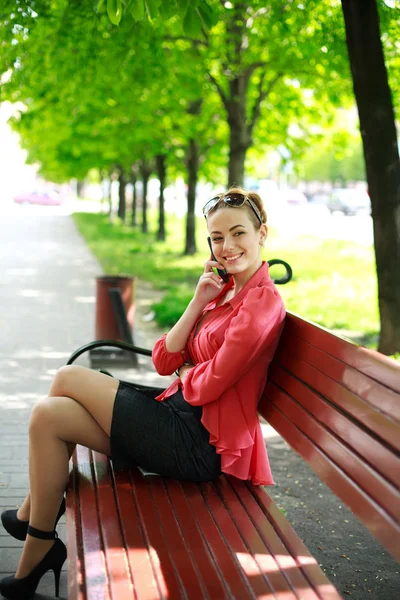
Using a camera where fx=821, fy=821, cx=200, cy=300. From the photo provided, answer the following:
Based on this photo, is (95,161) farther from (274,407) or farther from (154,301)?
(274,407)

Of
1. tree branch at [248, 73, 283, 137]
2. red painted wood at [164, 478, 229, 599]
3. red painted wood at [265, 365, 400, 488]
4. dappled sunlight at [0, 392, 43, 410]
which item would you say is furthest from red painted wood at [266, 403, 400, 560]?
tree branch at [248, 73, 283, 137]

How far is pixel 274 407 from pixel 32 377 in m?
4.33

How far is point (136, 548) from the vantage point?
2684 mm

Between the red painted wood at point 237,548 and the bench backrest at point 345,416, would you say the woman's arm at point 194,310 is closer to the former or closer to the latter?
the bench backrest at point 345,416

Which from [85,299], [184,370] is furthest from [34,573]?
[85,299]

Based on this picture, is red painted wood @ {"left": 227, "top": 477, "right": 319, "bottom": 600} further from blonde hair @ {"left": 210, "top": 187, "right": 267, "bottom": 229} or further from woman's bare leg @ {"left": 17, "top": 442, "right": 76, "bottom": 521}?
blonde hair @ {"left": 210, "top": 187, "right": 267, "bottom": 229}

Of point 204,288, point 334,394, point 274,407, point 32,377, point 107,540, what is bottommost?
point 32,377

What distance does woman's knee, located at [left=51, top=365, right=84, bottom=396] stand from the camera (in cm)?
337

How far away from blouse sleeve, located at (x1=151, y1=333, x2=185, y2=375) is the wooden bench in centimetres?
48

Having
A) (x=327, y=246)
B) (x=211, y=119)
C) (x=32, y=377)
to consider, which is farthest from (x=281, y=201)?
(x=32, y=377)

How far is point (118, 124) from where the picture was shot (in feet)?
57.3

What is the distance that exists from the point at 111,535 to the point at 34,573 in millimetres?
612

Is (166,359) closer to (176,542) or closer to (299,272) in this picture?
(176,542)

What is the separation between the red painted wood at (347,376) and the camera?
246 cm
